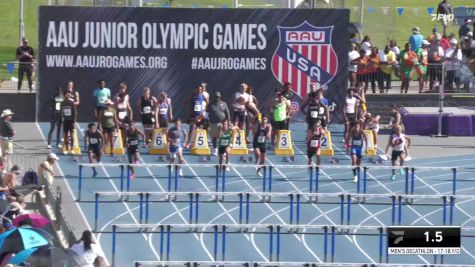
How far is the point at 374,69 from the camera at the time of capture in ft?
154

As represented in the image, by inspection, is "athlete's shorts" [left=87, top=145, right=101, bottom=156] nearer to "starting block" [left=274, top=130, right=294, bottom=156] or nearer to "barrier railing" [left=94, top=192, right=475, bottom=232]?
"barrier railing" [left=94, top=192, right=475, bottom=232]

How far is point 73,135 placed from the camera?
41.2 m

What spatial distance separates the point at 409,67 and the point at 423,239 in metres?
20.3

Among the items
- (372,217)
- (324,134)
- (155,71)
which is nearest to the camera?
(372,217)

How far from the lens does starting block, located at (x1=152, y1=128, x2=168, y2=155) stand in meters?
41.4

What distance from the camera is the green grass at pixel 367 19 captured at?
1965 inches

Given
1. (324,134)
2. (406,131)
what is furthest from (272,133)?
(406,131)

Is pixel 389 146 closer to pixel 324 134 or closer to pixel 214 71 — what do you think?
pixel 324 134

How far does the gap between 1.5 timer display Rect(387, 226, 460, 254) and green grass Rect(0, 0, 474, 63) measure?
1862cm

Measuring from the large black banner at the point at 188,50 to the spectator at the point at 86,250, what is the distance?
17.3 m

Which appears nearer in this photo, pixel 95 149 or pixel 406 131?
pixel 95 149

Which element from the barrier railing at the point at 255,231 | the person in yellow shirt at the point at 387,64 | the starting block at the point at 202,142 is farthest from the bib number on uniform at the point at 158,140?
the person in yellow shirt at the point at 387,64

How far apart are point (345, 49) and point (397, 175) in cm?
665

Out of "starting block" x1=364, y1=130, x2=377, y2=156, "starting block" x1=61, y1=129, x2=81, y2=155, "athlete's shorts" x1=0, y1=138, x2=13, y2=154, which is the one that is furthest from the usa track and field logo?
"athlete's shorts" x1=0, y1=138, x2=13, y2=154
